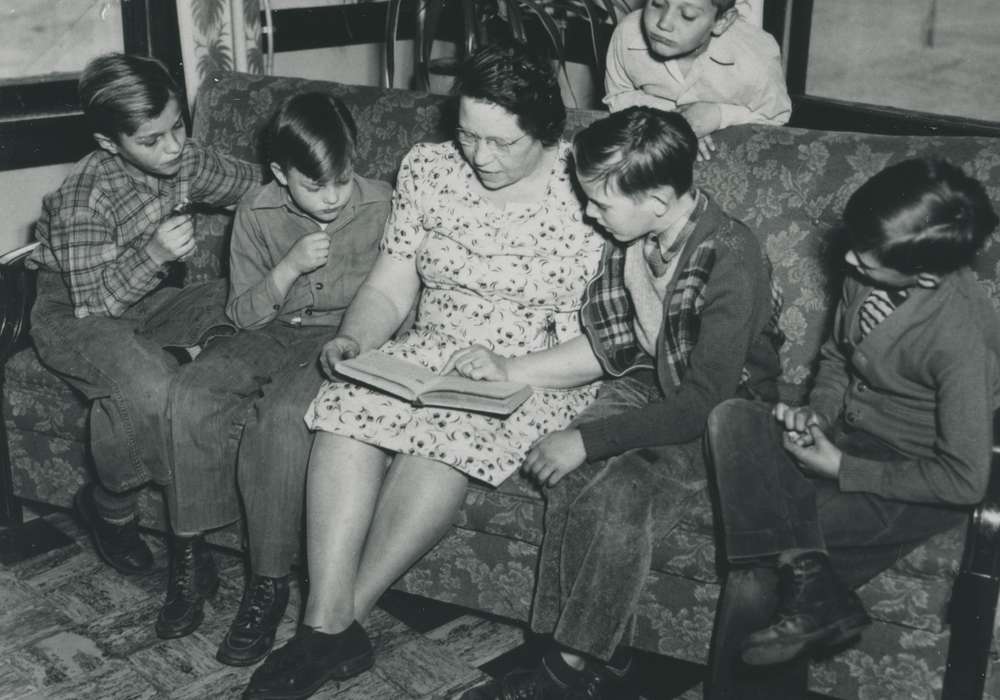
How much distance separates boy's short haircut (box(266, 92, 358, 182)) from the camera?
2.21 meters

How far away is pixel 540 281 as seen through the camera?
218cm

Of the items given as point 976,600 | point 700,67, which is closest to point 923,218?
point 976,600

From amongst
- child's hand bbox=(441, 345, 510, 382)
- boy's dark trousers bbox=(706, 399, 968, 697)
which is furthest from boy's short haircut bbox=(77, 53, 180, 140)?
boy's dark trousers bbox=(706, 399, 968, 697)

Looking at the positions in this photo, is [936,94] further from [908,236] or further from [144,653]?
[144,653]

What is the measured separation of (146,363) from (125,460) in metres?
0.22

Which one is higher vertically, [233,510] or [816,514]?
[816,514]

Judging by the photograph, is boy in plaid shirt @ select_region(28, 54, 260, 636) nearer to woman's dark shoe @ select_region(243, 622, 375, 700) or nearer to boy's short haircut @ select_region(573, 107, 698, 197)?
woman's dark shoe @ select_region(243, 622, 375, 700)

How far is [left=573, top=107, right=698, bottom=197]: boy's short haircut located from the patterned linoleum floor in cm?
98

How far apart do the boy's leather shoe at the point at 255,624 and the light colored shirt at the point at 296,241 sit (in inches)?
24.2

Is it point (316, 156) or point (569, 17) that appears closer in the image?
point (316, 156)

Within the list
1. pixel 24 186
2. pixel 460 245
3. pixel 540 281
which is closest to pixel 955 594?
pixel 540 281

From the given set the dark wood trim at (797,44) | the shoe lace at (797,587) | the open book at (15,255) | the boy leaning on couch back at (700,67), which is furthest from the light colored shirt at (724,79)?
the open book at (15,255)

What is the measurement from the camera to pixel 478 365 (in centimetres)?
205

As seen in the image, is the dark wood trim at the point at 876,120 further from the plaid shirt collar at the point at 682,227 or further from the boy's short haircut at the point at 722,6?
the plaid shirt collar at the point at 682,227
